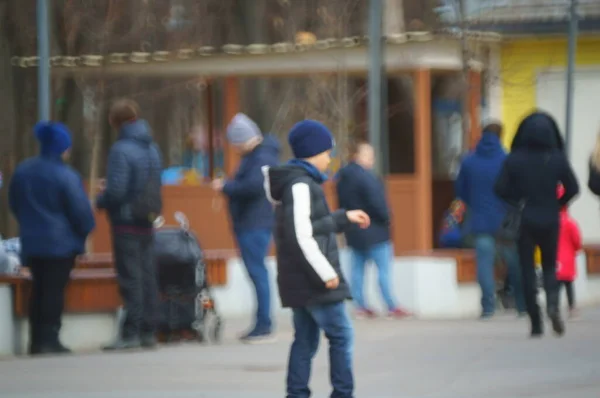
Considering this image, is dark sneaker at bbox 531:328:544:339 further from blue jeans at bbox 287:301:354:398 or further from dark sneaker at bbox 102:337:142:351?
blue jeans at bbox 287:301:354:398

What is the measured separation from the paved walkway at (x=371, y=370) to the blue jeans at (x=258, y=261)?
32cm

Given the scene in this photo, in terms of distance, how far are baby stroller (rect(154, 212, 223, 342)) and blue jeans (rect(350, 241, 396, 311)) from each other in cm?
290

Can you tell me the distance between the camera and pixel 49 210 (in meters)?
13.5

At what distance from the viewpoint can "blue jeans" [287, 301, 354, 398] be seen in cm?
988

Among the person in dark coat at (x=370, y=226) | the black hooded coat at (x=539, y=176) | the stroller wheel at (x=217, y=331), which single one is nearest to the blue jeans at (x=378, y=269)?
the person in dark coat at (x=370, y=226)

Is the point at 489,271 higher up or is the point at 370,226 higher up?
the point at 370,226

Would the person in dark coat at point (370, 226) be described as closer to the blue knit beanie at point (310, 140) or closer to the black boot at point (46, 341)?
the black boot at point (46, 341)

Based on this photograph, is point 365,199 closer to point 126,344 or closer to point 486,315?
point 486,315

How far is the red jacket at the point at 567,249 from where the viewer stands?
16688 millimetres

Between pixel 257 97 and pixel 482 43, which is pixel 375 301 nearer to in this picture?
pixel 257 97

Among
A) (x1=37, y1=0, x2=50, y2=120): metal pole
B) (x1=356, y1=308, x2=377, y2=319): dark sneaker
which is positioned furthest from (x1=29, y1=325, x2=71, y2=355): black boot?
(x1=356, y1=308, x2=377, y2=319): dark sneaker

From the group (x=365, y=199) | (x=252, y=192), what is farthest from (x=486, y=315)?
(x=252, y=192)

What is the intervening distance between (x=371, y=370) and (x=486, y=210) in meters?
4.62

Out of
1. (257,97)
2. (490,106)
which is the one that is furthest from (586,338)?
(490,106)
